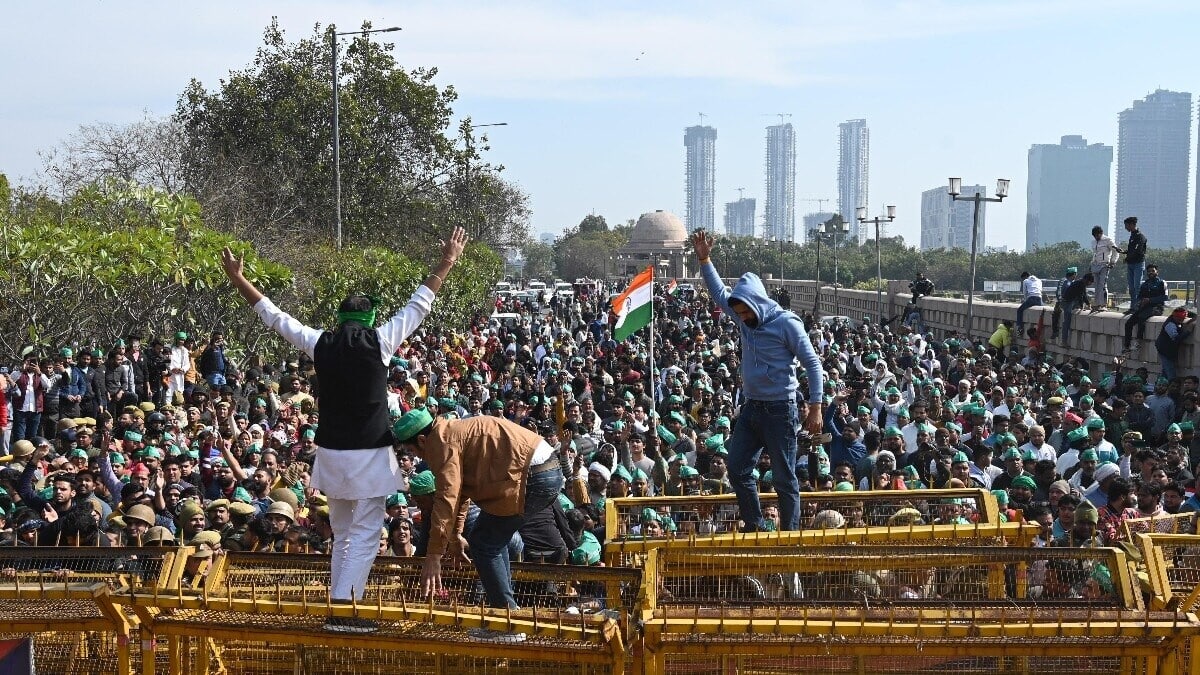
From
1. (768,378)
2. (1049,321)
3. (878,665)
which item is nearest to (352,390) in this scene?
(878,665)

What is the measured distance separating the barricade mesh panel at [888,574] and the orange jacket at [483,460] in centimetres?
71

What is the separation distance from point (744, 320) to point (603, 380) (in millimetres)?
12883

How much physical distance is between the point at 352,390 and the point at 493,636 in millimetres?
1621

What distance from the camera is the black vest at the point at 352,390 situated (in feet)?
18.9

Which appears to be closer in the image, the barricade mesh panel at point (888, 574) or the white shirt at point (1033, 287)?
the barricade mesh panel at point (888, 574)

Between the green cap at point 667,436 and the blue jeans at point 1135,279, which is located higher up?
the blue jeans at point 1135,279

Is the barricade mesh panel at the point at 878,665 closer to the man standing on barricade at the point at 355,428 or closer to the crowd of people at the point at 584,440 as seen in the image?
the crowd of people at the point at 584,440

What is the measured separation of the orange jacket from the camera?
556 centimetres

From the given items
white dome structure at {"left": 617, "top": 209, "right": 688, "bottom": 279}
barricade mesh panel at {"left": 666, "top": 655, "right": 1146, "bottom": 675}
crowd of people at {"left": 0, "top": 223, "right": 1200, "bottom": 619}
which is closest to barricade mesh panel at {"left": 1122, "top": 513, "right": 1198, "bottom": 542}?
crowd of people at {"left": 0, "top": 223, "right": 1200, "bottom": 619}

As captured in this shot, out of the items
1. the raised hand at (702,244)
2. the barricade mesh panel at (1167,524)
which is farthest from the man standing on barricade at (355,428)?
the barricade mesh panel at (1167,524)

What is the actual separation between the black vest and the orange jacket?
0.28m

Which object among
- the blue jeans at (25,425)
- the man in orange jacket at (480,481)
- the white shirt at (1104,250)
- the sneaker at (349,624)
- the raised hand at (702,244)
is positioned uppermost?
the raised hand at (702,244)

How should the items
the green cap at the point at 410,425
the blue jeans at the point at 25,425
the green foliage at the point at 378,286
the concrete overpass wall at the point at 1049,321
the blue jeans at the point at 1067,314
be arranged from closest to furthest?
the green cap at the point at 410,425 → the blue jeans at the point at 25,425 → the concrete overpass wall at the point at 1049,321 → the blue jeans at the point at 1067,314 → the green foliage at the point at 378,286

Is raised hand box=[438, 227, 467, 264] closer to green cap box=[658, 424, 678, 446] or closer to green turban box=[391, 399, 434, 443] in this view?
green turban box=[391, 399, 434, 443]
